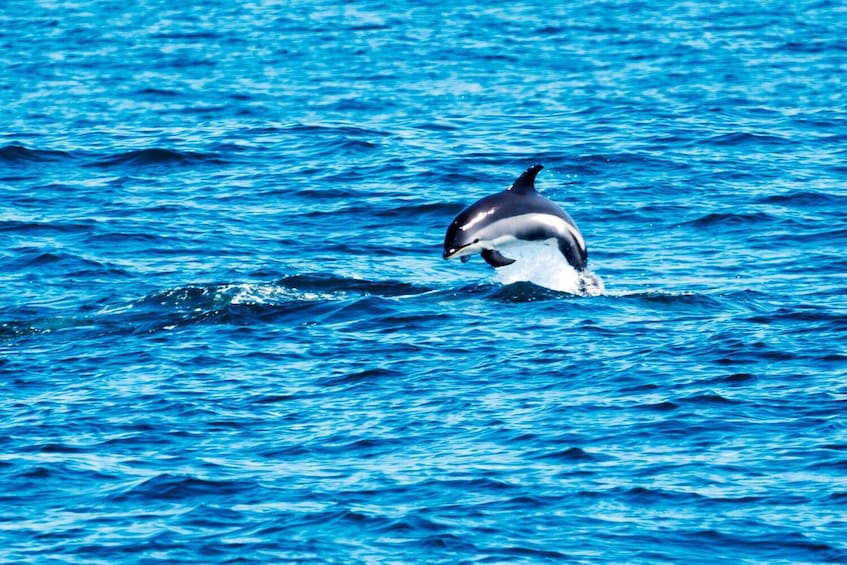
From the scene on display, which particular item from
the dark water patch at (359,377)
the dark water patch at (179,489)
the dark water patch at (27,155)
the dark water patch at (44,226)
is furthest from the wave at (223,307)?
the dark water patch at (27,155)

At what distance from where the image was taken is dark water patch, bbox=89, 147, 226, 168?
3369 cm

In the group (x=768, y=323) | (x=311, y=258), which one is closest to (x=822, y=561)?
(x=768, y=323)

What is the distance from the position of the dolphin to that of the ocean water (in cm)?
87

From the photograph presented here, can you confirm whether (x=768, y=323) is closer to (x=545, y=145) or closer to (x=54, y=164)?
(x=545, y=145)

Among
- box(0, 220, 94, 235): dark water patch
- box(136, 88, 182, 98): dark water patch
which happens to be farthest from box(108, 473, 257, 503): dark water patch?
box(136, 88, 182, 98): dark water patch

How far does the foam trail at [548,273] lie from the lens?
941 inches

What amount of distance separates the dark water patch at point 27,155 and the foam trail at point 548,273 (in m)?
A: 12.8

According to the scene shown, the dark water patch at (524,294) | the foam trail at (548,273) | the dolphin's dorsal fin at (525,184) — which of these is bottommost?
the dark water patch at (524,294)

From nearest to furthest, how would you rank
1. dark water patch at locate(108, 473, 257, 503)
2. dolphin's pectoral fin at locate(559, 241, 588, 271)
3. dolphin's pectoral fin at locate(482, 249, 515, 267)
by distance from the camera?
dark water patch at locate(108, 473, 257, 503)
dolphin's pectoral fin at locate(482, 249, 515, 267)
dolphin's pectoral fin at locate(559, 241, 588, 271)

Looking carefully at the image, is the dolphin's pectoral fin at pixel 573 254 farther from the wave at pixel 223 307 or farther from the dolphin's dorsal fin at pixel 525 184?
the wave at pixel 223 307

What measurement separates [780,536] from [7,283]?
13605 millimetres

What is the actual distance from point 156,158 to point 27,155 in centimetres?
259

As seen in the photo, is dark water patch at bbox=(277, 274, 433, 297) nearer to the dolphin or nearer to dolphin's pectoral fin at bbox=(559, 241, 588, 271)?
the dolphin

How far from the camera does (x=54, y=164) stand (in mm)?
33562
